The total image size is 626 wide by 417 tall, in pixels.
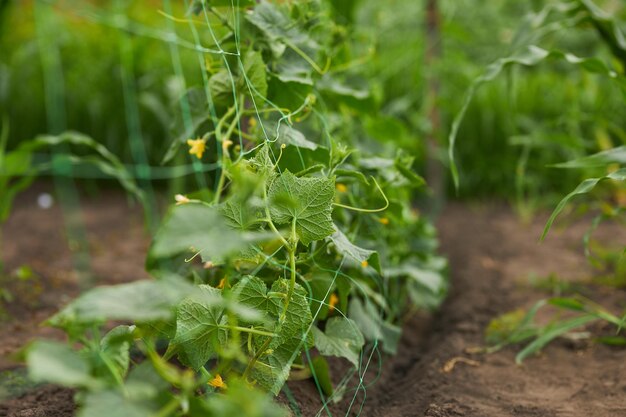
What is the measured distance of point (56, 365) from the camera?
2.54 feet

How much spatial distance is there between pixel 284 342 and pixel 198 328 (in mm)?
146

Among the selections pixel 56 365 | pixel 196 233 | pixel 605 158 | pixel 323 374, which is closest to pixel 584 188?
pixel 605 158

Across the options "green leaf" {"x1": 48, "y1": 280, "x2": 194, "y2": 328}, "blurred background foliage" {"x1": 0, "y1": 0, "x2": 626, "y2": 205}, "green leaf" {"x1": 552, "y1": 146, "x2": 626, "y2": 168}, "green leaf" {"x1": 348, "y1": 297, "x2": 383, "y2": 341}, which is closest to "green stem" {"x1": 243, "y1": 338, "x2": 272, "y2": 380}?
"green leaf" {"x1": 48, "y1": 280, "x2": 194, "y2": 328}

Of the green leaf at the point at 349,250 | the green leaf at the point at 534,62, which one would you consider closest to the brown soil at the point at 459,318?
the green leaf at the point at 349,250

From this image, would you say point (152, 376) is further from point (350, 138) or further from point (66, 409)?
point (350, 138)

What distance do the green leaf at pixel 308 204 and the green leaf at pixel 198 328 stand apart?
0.17 m

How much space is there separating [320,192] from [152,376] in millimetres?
421

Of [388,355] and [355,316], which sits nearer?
[355,316]

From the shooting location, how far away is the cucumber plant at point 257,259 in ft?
2.72

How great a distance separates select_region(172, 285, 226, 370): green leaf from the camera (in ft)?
3.81

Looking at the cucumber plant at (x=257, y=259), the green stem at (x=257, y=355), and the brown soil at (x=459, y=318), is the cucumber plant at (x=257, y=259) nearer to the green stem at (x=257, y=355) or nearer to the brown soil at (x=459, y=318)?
the green stem at (x=257, y=355)

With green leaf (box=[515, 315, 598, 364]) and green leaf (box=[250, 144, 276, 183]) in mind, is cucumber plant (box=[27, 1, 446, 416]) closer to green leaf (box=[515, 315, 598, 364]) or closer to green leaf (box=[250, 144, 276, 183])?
green leaf (box=[250, 144, 276, 183])

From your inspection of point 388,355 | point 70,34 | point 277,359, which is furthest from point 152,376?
point 70,34

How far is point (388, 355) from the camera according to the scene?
1801 millimetres
